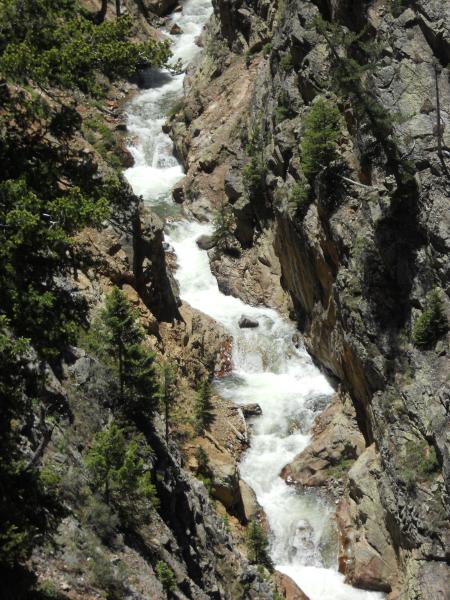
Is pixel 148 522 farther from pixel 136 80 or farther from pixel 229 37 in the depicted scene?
pixel 136 80

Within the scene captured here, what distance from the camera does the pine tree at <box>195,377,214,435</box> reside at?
28538mm

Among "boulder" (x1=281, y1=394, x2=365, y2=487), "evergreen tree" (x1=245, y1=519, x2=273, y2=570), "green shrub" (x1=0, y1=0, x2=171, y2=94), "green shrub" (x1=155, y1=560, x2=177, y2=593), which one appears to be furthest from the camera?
"boulder" (x1=281, y1=394, x2=365, y2=487)

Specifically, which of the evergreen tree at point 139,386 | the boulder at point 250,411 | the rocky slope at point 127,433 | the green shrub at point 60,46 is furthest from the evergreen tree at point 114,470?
the boulder at point 250,411

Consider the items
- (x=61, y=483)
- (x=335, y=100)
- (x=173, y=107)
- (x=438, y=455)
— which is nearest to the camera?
(x=61, y=483)

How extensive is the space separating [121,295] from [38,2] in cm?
955

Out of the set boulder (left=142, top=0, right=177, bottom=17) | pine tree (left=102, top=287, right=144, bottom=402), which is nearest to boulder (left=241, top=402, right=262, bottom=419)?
pine tree (left=102, top=287, right=144, bottom=402)

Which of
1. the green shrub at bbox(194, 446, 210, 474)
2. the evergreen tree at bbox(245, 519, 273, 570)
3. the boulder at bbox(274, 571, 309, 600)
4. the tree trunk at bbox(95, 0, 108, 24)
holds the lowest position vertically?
the boulder at bbox(274, 571, 309, 600)

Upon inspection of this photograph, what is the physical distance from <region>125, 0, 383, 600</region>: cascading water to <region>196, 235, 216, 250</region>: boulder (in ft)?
1.29

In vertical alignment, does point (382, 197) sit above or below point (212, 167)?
above

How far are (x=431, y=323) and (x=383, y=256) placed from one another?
3.97 metres

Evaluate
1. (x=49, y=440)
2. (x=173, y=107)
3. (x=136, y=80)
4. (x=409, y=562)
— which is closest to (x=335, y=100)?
(x=409, y=562)

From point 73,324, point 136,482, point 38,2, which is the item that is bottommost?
point 136,482

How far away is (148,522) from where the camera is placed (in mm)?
17359

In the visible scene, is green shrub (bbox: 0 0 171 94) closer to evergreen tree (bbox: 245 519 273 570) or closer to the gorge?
the gorge
